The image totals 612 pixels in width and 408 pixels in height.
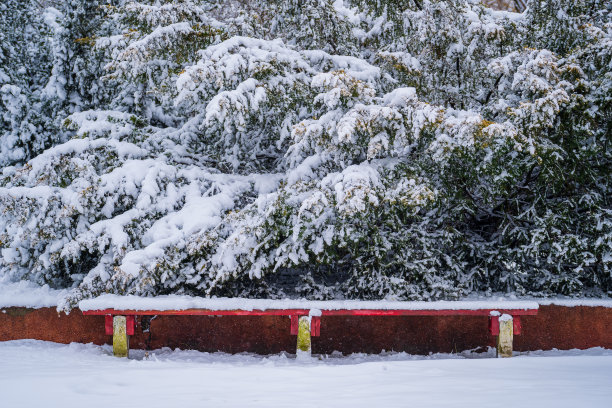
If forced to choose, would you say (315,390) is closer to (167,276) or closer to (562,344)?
(167,276)

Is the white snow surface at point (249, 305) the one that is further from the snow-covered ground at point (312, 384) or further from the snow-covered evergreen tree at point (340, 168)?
the snow-covered ground at point (312, 384)

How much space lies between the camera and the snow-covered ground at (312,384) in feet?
11.0

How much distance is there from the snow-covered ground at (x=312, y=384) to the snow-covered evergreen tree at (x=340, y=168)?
1.70 meters

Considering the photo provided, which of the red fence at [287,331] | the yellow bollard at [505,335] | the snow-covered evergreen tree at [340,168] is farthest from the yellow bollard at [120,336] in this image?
the yellow bollard at [505,335]

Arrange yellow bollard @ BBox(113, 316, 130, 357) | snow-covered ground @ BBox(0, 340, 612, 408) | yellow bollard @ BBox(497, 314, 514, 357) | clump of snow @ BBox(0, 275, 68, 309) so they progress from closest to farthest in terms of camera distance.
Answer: snow-covered ground @ BBox(0, 340, 612, 408)
yellow bollard @ BBox(113, 316, 130, 357)
yellow bollard @ BBox(497, 314, 514, 357)
clump of snow @ BBox(0, 275, 68, 309)

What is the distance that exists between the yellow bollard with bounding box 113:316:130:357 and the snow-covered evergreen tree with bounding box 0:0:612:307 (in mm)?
509

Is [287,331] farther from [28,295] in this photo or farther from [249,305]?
[28,295]

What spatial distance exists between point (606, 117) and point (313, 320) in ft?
15.6

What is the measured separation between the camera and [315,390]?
3.76 meters

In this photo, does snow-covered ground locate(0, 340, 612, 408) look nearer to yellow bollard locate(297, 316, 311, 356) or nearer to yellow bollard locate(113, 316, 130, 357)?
yellow bollard locate(113, 316, 130, 357)

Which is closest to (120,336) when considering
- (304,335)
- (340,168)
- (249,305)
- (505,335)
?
(249,305)

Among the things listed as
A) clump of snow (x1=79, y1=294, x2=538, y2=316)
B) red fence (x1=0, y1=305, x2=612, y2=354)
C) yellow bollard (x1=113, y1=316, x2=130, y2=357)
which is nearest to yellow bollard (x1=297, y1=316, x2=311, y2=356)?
clump of snow (x1=79, y1=294, x2=538, y2=316)

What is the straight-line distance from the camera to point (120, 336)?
5.68 m

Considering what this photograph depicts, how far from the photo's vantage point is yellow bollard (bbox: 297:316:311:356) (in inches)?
225
